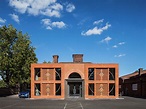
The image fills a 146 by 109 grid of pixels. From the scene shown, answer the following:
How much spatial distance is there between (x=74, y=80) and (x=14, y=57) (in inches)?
636

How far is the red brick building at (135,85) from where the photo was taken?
55.8 meters

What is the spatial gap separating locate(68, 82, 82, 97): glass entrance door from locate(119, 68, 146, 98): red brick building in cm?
1444

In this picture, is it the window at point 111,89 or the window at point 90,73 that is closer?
the window at point 111,89

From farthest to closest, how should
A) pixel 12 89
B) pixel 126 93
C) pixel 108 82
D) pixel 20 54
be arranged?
pixel 126 93, pixel 12 89, pixel 20 54, pixel 108 82

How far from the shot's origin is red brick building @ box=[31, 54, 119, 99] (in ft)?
155

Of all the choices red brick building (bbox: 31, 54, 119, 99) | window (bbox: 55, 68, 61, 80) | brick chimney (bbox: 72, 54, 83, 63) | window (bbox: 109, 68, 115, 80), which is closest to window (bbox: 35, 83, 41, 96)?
red brick building (bbox: 31, 54, 119, 99)

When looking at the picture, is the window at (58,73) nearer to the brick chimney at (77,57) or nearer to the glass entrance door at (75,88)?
the glass entrance door at (75,88)

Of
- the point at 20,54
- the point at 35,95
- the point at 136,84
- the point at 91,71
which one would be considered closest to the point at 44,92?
the point at 35,95

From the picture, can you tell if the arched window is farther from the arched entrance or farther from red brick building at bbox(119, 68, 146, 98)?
red brick building at bbox(119, 68, 146, 98)

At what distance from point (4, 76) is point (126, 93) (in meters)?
30.4

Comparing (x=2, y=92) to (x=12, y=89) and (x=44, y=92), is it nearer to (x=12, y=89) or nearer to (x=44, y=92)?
(x=12, y=89)

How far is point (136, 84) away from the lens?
60094 mm

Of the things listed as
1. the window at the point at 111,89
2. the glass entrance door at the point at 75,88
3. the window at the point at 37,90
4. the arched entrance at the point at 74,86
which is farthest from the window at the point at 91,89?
the window at the point at 37,90

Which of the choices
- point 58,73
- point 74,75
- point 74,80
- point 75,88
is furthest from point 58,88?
point 74,75
